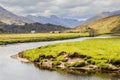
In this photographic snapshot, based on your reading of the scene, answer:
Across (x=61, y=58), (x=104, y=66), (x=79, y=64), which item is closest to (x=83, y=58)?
(x=79, y=64)

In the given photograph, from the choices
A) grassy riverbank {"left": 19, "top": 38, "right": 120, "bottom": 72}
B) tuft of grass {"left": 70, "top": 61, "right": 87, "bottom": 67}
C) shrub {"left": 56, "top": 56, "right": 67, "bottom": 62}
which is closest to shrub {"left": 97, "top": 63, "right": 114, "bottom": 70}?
grassy riverbank {"left": 19, "top": 38, "right": 120, "bottom": 72}

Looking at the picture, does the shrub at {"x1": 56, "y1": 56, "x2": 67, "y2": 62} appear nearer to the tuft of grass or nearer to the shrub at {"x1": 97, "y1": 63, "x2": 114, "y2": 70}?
the tuft of grass

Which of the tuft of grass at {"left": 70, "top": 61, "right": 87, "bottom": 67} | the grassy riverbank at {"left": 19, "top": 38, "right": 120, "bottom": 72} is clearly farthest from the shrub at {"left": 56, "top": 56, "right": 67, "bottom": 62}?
the tuft of grass at {"left": 70, "top": 61, "right": 87, "bottom": 67}

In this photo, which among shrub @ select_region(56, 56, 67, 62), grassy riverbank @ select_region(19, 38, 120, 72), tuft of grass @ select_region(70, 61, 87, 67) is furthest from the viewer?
shrub @ select_region(56, 56, 67, 62)

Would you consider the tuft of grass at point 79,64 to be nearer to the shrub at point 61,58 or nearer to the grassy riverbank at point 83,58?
the grassy riverbank at point 83,58

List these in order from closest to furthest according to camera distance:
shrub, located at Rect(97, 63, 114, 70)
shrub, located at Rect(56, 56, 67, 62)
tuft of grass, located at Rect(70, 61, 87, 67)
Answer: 1. shrub, located at Rect(97, 63, 114, 70)
2. tuft of grass, located at Rect(70, 61, 87, 67)
3. shrub, located at Rect(56, 56, 67, 62)

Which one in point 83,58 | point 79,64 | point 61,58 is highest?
point 83,58

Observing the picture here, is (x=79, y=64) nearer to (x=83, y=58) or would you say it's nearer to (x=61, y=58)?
(x=83, y=58)

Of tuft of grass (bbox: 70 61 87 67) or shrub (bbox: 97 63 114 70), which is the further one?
tuft of grass (bbox: 70 61 87 67)

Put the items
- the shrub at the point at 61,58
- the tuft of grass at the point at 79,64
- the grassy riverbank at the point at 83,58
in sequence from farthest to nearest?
the shrub at the point at 61,58
the tuft of grass at the point at 79,64
the grassy riverbank at the point at 83,58

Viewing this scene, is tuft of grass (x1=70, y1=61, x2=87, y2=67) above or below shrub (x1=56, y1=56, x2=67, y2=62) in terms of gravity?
below

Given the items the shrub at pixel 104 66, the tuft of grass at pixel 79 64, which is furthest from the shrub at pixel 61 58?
the shrub at pixel 104 66

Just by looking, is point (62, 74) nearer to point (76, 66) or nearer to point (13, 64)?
point (76, 66)

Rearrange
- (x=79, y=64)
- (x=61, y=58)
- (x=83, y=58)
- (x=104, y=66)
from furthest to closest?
1. (x=61, y=58)
2. (x=83, y=58)
3. (x=79, y=64)
4. (x=104, y=66)
